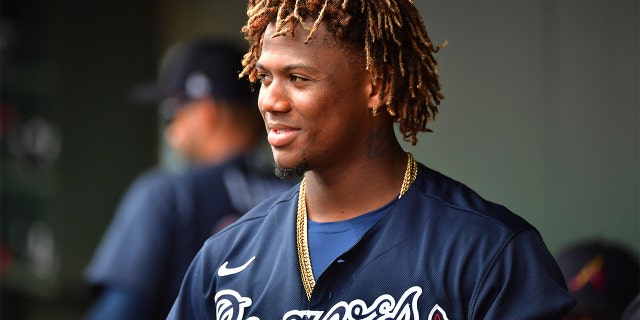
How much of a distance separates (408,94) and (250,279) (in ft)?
1.98

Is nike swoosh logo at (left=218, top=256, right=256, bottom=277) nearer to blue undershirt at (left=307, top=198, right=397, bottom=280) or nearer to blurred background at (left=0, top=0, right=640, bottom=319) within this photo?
blue undershirt at (left=307, top=198, right=397, bottom=280)

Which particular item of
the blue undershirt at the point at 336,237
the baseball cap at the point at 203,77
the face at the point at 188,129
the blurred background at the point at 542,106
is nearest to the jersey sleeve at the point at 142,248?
the face at the point at 188,129

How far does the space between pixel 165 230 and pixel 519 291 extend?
2.29 m

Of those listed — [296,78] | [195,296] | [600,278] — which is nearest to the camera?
[296,78]

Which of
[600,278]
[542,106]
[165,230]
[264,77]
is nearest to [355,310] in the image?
[264,77]

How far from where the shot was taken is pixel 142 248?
14.7 feet

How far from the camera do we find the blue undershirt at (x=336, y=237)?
2699 mm

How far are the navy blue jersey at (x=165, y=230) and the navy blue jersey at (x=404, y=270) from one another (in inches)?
61.4

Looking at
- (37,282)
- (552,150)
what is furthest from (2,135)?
(552,150)

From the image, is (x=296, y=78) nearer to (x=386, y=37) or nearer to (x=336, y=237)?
(x=386, y=37)

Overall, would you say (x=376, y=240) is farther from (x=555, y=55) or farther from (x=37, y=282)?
(x=37, y=282)

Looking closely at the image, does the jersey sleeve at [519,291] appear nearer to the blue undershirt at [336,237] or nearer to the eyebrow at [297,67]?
the blue undershirt at [336,237]

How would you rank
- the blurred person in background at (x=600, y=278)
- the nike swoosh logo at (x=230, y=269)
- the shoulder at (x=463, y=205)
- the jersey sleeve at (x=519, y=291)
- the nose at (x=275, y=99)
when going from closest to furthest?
the jersey sleeve at (x=519, y=291) < the shoulder at (x=463, y=205) < the nose at (x=275, y=99) < the nike swoosh logo at (x=230, y=269) < the blurred person in background at (x=600, y=278)

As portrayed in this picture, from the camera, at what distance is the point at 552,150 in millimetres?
4918
